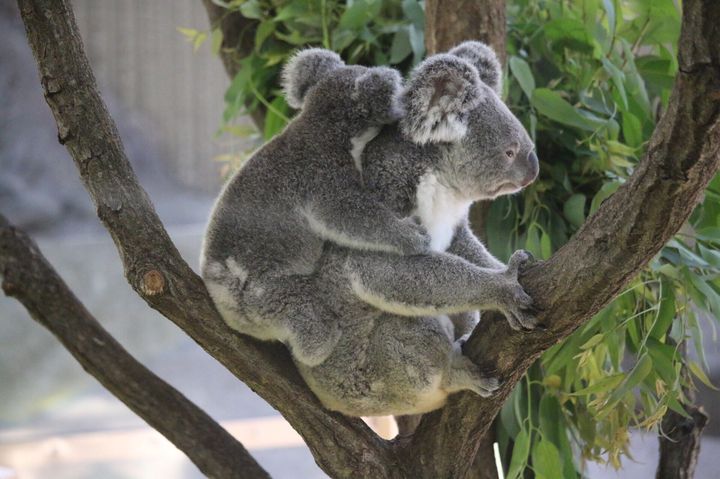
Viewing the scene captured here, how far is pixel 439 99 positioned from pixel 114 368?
4.27 feet

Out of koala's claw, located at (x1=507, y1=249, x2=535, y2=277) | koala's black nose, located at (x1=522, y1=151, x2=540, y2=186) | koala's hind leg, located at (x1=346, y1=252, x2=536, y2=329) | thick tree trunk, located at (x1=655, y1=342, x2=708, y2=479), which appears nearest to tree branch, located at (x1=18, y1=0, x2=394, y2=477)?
koala's hind leg, located at (x1=346, y1=252, x2=536, y2=329)

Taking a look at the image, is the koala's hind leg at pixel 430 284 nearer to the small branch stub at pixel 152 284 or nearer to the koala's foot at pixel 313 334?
the koala's foot at pixel 313 334

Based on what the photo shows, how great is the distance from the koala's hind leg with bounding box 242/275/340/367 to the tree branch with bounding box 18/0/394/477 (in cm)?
9

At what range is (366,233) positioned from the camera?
1.94 m

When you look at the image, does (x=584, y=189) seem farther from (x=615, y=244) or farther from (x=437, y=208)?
(x=615, y=244)

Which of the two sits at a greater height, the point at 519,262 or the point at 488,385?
the point at 519,262

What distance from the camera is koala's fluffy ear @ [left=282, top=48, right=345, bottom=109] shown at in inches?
86.7

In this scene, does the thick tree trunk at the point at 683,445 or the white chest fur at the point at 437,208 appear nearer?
the white chest fur at the point at 437,208

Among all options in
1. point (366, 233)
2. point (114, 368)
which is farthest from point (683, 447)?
point (114, 368)

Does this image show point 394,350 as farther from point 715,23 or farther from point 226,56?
point 226,56

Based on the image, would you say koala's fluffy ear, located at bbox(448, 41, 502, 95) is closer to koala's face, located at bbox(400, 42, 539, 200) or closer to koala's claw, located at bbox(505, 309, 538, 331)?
koala's face, located at bbox(400, 42, 539, 200)

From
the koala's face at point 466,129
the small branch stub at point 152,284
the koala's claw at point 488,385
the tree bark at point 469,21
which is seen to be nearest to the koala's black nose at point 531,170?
the koala's face at point 466,129

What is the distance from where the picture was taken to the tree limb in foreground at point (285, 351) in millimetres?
1535

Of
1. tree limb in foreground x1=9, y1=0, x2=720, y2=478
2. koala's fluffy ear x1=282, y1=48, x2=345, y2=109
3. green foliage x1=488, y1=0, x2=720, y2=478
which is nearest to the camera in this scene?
tree limb in foreground x1=9, y1=0, x2=720, y2=478
